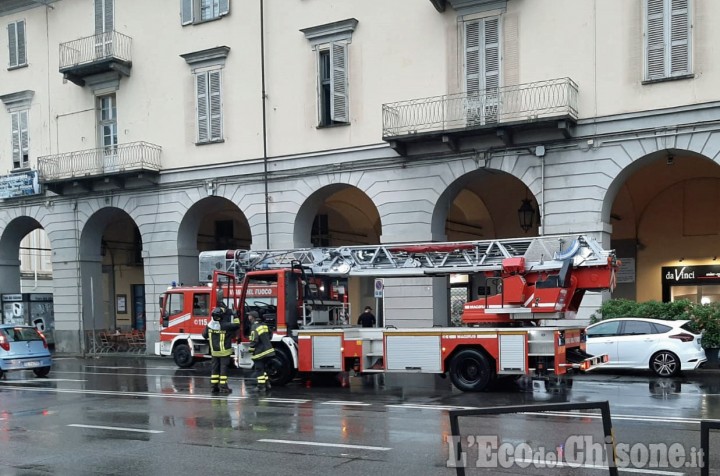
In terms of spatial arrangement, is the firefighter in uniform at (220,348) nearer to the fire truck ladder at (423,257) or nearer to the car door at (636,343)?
the fire truck ladder at (423,257)

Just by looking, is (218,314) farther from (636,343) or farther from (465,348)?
(636,343)

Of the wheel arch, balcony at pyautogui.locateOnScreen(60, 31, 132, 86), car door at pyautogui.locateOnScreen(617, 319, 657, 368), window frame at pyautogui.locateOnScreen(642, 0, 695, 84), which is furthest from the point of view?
balcony at pyautogui.locateOnScreen(60, 31, 132, 86)

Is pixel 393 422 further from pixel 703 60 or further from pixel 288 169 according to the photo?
pixel 288 169

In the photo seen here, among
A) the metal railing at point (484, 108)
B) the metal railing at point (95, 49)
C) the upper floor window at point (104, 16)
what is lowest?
the metal railing at point (484, 108)

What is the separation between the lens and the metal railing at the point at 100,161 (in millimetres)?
27703

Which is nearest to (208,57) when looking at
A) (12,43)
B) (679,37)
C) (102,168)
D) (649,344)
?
(102,168)

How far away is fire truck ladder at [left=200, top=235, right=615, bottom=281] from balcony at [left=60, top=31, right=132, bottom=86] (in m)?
12.4

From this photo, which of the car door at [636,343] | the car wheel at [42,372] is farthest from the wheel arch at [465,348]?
the car wheel at [42,372]

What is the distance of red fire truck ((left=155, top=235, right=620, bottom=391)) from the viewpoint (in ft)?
47.6

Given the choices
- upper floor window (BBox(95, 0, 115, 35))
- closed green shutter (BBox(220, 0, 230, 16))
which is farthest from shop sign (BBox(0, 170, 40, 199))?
closed green shutter (BBox(220, 0, 230, 16))

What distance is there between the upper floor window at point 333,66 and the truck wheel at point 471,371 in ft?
35.5

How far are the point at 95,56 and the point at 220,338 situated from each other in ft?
55.6

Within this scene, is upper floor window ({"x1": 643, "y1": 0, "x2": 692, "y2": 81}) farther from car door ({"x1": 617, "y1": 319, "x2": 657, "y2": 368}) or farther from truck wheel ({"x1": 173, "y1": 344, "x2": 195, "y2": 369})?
truck wheel ({"x1": 173, "y1": 344, "x2": 195, "y2": 369})

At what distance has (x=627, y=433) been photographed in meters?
10.1
